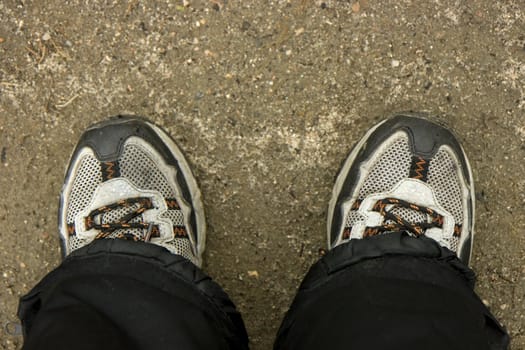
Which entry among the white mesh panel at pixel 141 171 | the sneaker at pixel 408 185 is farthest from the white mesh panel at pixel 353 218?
the white mesh panel at pixel 141 171

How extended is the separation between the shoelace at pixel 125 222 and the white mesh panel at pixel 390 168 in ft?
2.32

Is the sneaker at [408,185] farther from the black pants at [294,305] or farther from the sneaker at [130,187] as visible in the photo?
the sneaker at [130,187]

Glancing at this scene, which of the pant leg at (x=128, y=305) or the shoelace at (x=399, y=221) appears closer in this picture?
the pant leg at (x=128, y=305)

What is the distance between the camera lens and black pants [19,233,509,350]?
42.4 inches

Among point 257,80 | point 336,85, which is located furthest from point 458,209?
point 257,80

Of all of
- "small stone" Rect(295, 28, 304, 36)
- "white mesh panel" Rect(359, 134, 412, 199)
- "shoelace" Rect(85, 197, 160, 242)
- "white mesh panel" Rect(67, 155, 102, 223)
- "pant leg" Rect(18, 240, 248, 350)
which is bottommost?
"pant leg" Rect(18, 240, 248, 350)

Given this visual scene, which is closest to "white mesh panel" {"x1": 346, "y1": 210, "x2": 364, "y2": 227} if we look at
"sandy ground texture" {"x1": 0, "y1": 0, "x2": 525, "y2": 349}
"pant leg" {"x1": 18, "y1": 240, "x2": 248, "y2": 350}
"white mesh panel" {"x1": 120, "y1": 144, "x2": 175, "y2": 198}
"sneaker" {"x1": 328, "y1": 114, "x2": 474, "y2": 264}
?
"sneaker" {"x1": 328, "y1": 114, "x2": 474, "y2": 264}

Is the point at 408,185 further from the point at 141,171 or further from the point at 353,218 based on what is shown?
the point at 141,171

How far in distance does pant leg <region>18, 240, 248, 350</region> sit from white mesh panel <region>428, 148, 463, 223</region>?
78 centimetres

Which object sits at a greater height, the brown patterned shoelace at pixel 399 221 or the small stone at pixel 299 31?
the small stone at pixel 299 31

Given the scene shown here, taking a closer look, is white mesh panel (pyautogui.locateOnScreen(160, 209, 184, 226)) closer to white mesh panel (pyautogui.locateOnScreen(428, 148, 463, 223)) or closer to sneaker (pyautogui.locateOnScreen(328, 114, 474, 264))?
sneaker (pyautogui.locateOnScreen(328, 114, 474, 264))

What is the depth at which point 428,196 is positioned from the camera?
1578 millimetres

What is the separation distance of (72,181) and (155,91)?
42 cm

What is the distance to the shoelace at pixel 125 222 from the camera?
5.09ft
